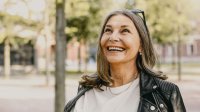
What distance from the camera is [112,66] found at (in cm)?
262

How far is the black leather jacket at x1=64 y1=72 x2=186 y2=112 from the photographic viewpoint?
2.42 metres

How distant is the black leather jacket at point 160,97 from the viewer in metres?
2.42

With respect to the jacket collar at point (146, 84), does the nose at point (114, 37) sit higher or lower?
higher

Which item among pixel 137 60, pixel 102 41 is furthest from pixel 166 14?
pixel 102 41

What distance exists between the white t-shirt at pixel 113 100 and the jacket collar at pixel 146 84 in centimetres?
5

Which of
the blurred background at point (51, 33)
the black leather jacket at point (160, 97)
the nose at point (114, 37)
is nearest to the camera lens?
the black leather jacket at point (160, 97)

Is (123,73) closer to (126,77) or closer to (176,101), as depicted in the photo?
(126,77)

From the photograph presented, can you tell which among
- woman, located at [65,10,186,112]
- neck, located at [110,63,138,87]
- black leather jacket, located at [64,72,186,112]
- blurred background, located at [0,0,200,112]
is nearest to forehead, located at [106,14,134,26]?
woman, located at [65,10,186,112]

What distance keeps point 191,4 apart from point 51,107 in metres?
14.8

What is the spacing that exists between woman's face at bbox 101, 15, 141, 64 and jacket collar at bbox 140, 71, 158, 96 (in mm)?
114

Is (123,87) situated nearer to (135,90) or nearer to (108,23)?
(135,90)

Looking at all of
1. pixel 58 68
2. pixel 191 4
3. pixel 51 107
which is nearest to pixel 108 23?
pixel 58 68

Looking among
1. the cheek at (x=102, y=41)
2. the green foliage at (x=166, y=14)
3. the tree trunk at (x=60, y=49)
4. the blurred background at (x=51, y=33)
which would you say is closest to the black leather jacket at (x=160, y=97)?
the cheek at (x=102, y=41)

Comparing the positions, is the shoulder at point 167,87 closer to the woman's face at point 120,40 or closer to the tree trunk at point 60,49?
the woman's face at point 120,40
